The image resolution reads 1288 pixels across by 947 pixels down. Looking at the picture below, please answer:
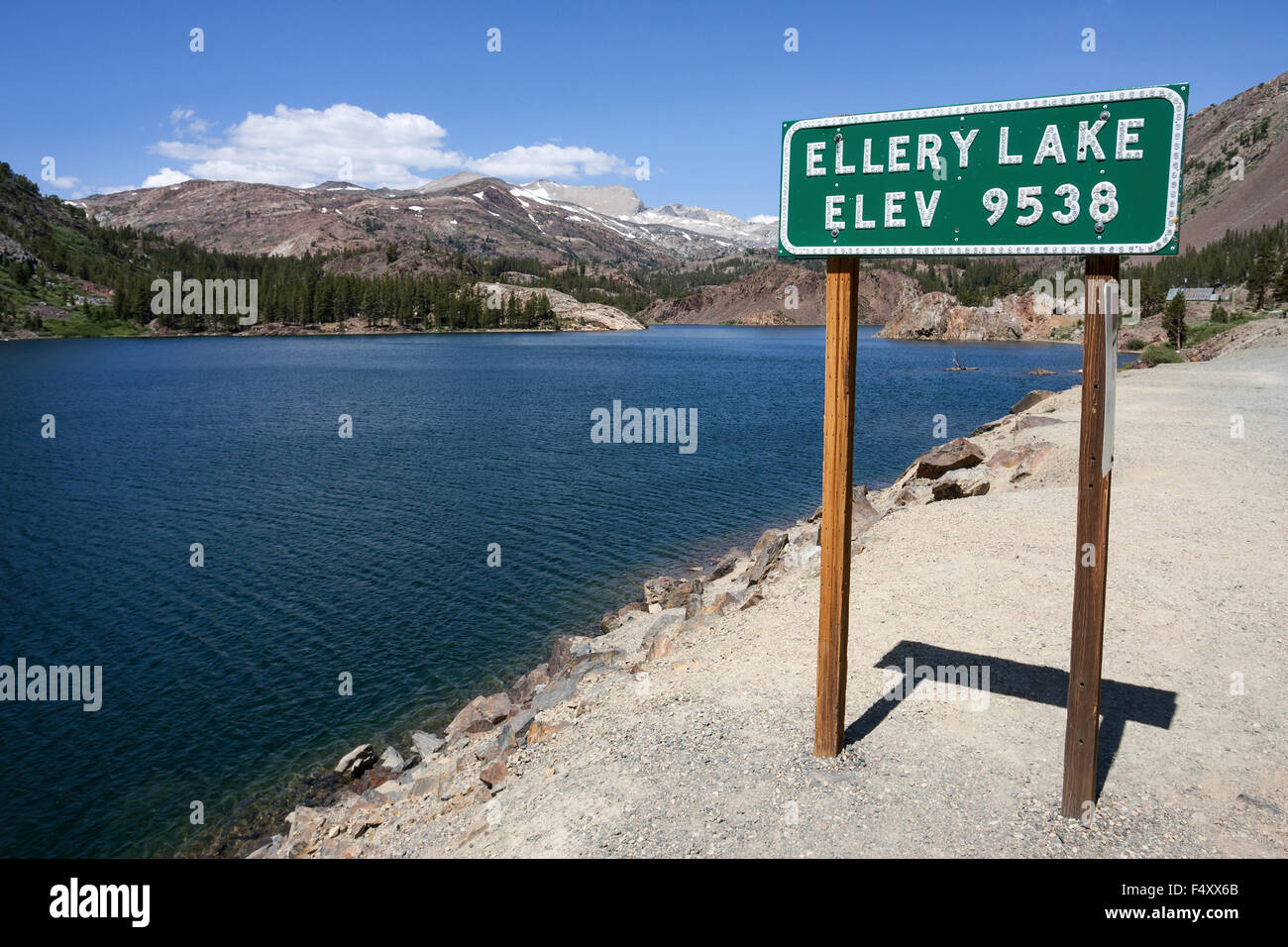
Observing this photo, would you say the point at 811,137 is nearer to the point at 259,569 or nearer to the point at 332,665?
the point at 332,665

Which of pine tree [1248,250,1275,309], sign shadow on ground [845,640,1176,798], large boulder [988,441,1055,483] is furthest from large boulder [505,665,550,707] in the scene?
pine tree [1248,250,1275,309]

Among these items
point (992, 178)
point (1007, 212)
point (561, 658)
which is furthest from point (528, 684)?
point (992, 178)

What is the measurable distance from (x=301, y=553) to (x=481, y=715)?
15.8m

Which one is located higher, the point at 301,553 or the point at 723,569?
the point at 723,569

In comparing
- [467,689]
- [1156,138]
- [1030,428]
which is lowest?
[467,689]

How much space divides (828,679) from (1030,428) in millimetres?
28521

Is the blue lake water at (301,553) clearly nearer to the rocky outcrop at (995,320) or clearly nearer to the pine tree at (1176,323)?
the pine tree at (1176,323)

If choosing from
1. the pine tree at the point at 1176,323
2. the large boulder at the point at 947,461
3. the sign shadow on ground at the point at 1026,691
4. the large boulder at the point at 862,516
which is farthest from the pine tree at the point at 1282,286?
the sign shadow on ground at the point at 1026,691

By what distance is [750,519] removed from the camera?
33.8m

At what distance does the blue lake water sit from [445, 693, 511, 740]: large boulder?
135 cm

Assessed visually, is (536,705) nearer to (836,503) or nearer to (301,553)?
(836,503)

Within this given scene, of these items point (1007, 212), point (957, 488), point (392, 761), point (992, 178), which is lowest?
point (392, 761)

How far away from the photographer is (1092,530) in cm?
789
